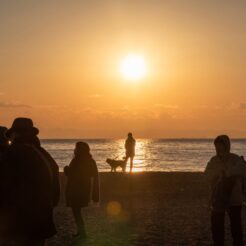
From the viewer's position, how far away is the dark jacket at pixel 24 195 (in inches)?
205

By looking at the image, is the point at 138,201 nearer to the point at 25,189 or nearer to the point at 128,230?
the point at 128,230

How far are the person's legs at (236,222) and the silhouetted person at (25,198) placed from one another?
3587 millimetres

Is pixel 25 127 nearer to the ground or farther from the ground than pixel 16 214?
farther from the ground

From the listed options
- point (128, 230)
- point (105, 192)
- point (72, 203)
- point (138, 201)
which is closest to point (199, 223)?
point (128, 230)

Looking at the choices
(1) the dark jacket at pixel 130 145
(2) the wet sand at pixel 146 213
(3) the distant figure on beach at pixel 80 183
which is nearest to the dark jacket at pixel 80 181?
(3) the distant figure on beach at pixel 80 183

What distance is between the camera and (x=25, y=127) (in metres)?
5.66

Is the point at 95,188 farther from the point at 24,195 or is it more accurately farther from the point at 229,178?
the point at 24,195

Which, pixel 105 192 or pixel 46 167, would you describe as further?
pixel 105 192

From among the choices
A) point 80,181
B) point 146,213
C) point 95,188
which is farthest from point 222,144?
point 146,213

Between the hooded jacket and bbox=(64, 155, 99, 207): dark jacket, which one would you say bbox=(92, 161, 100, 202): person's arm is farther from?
the hooded jacket

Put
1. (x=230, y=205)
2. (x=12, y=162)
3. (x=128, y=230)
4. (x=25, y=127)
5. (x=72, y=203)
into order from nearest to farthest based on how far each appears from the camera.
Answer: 1. (x=12, y=162)
2. (x=25, y=127)
3. (x=230, y=205)
4. (x=72, y=203)
5. (x=128, y=230)

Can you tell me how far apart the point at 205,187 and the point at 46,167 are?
1656cm

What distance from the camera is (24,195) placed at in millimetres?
5281

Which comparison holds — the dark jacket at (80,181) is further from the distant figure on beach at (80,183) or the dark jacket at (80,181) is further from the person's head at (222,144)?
the person's head at (222,144)
